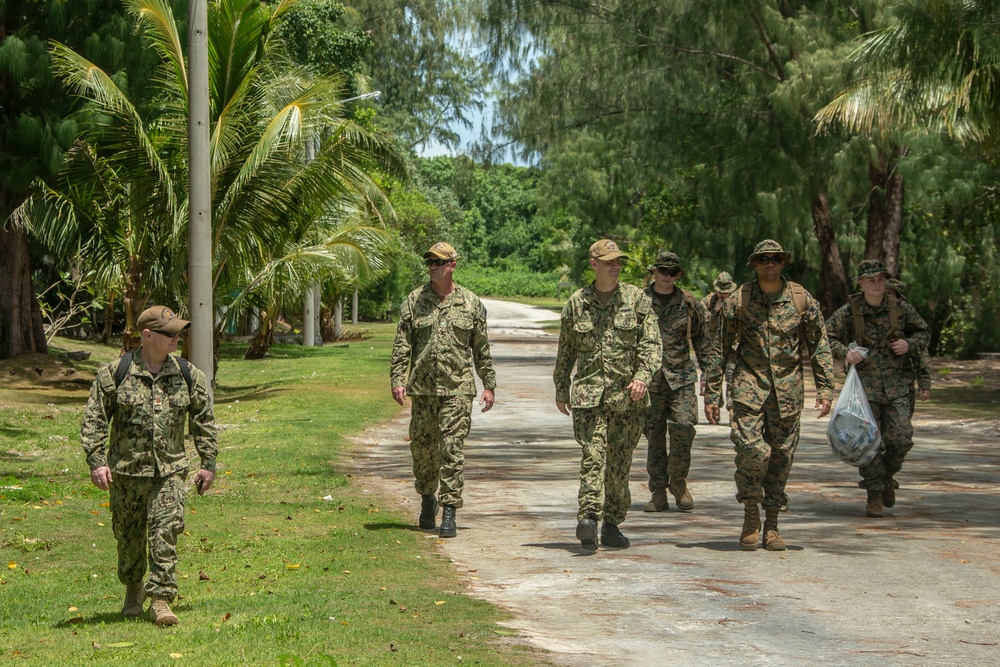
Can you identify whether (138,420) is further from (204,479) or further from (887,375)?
(887,375)

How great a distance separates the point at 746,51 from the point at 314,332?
1668 cm

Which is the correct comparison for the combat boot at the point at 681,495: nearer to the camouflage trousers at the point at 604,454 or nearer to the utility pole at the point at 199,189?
the camouflage trousers at the point at 604,454

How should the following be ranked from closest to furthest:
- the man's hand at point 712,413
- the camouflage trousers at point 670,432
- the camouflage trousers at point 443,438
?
the man's hand at point 712,413 < the camouflage trousers at point 443,438 < the camouflage trousers at point 670,432

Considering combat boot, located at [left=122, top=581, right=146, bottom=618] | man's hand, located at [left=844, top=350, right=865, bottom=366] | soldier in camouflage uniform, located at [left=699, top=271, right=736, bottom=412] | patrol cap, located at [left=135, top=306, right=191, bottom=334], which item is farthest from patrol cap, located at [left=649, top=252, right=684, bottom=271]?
combat boot, located at [left=122, top=581, right=146, bottom=618]

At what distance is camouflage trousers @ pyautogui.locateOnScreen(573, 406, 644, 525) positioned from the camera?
28.8 feet

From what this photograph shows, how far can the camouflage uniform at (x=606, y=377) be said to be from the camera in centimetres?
877

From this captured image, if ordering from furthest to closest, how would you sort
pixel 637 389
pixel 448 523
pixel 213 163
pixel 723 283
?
pixel 213 163, pixel 723 283, pixel 448 523, pixel 637 389

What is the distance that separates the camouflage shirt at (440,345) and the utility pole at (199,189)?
16.7 feet

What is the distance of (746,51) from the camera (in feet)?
89.4

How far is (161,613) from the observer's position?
675cm

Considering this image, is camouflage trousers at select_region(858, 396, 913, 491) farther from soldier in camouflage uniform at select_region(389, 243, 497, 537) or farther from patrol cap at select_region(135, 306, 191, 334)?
patrol cap at select_region(135, 306, 191, 334)

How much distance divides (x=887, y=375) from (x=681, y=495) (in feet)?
6.04

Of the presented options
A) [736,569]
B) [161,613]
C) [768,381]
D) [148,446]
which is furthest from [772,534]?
[148,446]

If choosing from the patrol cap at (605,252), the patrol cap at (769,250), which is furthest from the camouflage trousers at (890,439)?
the patrol cap at (605,252)
